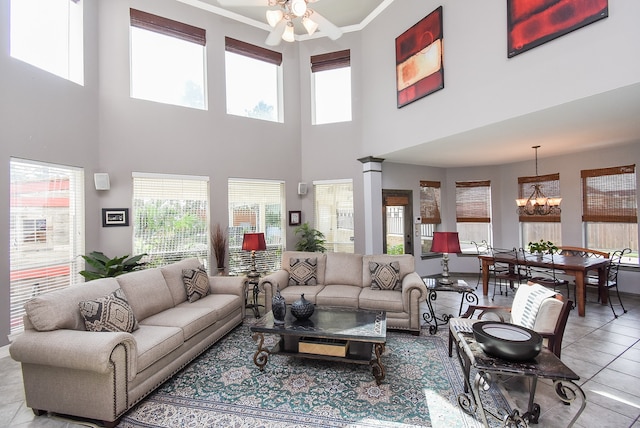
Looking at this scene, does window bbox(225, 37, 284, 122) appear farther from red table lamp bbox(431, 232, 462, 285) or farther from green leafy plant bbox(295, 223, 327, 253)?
red table lamp bbox(431, 232, 462, 285)

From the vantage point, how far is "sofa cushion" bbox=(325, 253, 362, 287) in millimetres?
4590

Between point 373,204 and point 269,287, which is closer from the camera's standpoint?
point 269,287

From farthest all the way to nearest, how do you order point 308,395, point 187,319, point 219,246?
point 219,246 < point 187,319 < point 308,395

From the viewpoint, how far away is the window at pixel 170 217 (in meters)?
4.81

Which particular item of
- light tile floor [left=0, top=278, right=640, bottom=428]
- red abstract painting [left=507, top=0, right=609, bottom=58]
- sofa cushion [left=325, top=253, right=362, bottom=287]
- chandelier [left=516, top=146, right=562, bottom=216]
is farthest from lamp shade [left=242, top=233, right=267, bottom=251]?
chandelier [left=516, top=146, right=562, bottom=216]

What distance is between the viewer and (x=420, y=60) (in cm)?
457

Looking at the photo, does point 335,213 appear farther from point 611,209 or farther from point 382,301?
point 611,209

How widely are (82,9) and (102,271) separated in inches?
149

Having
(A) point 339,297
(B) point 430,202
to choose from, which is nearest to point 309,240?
(A) point 339,297

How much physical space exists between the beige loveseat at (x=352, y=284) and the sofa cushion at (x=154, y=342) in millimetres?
1493

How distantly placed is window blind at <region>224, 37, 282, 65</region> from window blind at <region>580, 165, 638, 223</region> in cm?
639

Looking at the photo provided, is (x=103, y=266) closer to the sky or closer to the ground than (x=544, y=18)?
closer to the ground

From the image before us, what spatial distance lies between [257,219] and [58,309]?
11.9ft

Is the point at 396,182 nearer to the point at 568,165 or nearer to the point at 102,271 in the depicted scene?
the point at 568,165
